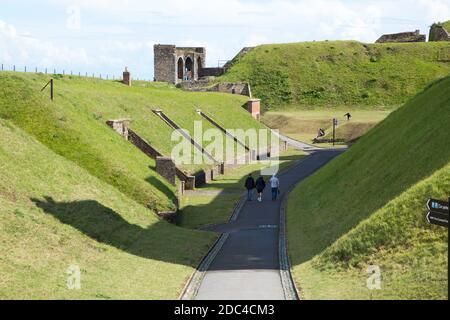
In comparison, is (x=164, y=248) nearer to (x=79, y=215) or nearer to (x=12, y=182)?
(x=79, y=215)

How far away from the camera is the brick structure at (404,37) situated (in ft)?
390

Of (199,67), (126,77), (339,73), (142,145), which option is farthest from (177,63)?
(142,145)

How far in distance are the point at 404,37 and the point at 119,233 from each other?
102 meters

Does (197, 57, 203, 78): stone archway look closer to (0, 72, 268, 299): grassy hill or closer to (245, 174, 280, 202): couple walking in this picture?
(0, 72, 268, 299): grassy hill

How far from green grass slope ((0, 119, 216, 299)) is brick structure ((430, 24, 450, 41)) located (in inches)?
3729

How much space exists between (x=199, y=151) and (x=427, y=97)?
18.4 meters

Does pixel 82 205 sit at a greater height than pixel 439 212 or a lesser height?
lesser

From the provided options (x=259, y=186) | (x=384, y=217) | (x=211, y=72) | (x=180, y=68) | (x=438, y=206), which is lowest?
(x=259, y=186)

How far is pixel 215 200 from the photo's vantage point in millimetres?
41750

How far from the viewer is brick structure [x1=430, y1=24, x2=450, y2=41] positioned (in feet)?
387

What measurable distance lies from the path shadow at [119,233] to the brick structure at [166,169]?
11.3 m

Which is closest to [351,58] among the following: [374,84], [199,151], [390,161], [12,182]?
[374,84]

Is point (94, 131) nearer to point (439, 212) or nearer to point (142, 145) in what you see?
point (142, 145)

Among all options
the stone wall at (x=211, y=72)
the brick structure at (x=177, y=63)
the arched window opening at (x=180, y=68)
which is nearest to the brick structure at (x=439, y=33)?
the stone wall at (x=211, y=72)
